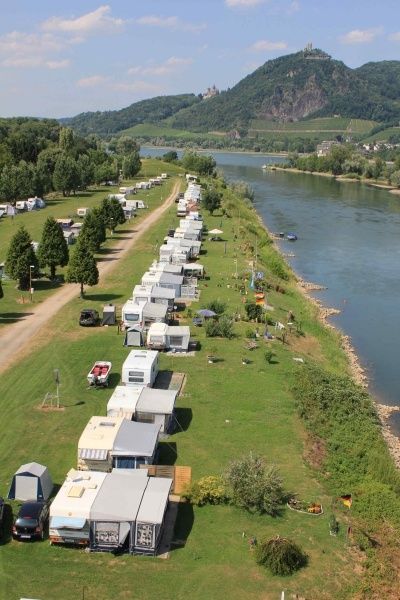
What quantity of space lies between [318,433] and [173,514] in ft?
33.9

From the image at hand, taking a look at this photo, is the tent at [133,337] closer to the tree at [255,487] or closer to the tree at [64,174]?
the tree at [255,487]

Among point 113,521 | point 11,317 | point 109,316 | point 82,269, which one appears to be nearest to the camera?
point 113,521

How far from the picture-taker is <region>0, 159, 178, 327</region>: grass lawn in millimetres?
47750

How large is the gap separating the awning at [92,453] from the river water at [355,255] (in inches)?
754

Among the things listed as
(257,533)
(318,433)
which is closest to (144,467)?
(257,533)

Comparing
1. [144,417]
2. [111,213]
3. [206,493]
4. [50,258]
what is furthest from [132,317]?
[111,213]

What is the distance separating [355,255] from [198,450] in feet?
194

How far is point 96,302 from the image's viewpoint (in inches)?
1933

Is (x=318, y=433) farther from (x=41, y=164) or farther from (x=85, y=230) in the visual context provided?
(x=41, y=164)

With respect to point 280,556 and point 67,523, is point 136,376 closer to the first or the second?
point 67,523

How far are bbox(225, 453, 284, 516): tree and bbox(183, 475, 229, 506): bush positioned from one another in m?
0.41

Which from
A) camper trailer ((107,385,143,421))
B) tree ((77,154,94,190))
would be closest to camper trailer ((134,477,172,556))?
camper trailer ((107,385,143,421))

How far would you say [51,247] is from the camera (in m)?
54.2

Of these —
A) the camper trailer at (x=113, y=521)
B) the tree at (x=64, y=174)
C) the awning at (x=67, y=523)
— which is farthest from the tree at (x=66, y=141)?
the awning at (x=67, y=523)
